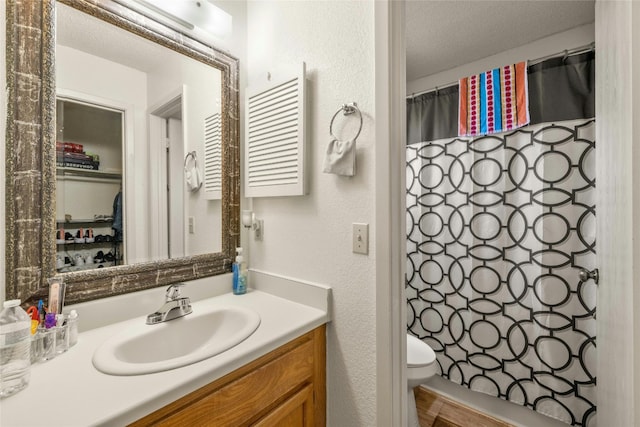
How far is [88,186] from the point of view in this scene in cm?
98

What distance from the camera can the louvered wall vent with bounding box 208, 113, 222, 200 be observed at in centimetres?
131

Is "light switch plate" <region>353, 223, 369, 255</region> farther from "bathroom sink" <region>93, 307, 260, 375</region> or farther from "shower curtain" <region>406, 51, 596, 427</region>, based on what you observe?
"shower curtain" <region>406, 51, 596, 427</region>

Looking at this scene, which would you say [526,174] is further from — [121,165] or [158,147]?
[121,165]

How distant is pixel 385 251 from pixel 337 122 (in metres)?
0.53

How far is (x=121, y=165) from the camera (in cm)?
106

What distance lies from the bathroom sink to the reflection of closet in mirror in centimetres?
30

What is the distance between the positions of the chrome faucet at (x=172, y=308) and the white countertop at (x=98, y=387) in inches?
5.0

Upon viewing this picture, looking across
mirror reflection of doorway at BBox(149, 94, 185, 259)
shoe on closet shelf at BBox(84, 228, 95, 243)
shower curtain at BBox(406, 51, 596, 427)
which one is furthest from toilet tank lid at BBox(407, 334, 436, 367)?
shoe on closet shelf at BBox(84, 228, 95, 243)

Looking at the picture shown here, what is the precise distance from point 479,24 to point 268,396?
2.13m

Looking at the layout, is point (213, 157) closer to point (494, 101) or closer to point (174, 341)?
point (174, 341)

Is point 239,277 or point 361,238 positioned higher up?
point 361,238

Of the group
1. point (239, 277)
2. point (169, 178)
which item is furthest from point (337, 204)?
point (169, 178)

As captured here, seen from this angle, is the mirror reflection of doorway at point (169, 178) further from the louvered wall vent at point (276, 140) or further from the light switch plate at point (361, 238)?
the light switch plate at point (361, 238)

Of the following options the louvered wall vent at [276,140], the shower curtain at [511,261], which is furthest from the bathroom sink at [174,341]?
the shower curtain at [511,261]
